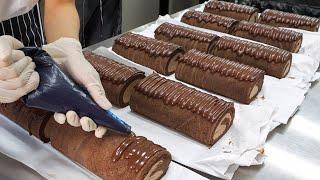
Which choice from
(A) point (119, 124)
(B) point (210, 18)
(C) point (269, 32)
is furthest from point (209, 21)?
(A) point (119, 124)

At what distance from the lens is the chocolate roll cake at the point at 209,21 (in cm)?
225

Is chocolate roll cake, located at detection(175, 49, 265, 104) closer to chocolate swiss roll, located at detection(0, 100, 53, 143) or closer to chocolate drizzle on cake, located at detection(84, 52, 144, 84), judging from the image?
chocolate drizzle on cake, located at detection(84, 52, 144, 84)

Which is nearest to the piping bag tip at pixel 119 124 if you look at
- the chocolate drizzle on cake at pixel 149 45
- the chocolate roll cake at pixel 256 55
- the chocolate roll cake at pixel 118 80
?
the chocolate roll cake at pixel 118 80

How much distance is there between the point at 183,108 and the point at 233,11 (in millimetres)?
1196

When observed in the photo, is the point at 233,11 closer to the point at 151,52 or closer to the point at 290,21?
the point at 290,21

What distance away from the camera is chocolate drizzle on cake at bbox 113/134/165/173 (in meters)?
1.16

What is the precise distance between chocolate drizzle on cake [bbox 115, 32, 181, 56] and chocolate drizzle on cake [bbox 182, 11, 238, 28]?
446 millimetres

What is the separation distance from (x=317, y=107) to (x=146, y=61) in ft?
2.68

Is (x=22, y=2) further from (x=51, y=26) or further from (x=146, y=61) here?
(x=146, y=61)

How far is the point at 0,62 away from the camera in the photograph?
3.22 ft

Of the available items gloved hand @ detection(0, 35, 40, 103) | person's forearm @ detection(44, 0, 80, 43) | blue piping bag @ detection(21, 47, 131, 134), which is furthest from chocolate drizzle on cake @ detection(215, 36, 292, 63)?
gloved hand @ detection(0, 35, 40, 103)

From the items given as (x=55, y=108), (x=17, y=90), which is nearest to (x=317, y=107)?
(x=55, y=108)

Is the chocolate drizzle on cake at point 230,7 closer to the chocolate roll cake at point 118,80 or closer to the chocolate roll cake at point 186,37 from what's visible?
the chocolate roll cake at point 186,37

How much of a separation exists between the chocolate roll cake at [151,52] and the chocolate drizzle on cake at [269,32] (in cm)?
48
